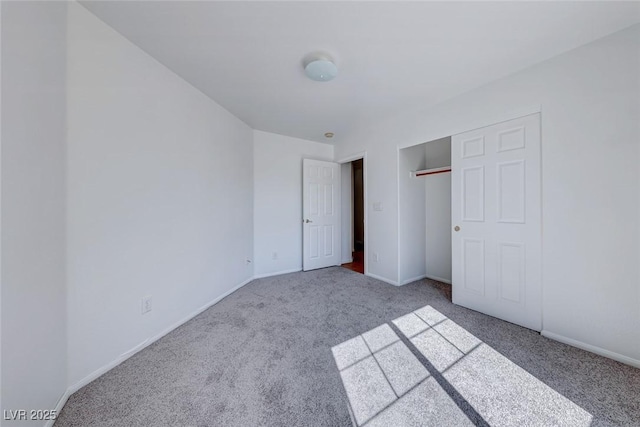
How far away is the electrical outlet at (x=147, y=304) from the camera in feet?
5.64

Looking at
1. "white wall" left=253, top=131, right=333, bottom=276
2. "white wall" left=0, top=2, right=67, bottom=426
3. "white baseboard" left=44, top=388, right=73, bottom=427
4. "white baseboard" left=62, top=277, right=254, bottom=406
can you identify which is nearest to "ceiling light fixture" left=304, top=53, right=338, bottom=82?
"white wall" left=0, top=2, right=67, bottom=426

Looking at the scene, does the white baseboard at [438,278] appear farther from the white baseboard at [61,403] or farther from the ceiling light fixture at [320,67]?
the white baseboard at [61,403]

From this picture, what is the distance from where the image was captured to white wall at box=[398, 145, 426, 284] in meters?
3.04

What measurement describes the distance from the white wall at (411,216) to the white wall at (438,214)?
0.27 ft

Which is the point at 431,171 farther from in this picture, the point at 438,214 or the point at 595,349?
the point at 595,349

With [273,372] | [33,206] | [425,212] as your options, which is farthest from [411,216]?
[33,206]

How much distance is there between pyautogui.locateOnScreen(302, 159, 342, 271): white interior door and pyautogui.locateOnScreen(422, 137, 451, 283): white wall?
1529mm


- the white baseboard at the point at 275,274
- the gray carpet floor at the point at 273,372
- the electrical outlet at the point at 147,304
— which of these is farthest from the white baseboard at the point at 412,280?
the electrical outlet at the point at 147,304

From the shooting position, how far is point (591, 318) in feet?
5.37

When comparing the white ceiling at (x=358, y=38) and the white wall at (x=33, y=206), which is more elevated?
the white ceiling at (x=358, y=38)

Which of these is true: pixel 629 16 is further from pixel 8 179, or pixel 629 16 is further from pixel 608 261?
pixel 8 179

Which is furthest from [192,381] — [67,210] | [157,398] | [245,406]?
[67,210]

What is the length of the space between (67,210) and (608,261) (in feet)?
11.7

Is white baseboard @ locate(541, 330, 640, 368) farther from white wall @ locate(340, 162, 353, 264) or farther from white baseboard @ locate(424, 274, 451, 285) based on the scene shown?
white wall @ locate(340, 162, 353, 264)
